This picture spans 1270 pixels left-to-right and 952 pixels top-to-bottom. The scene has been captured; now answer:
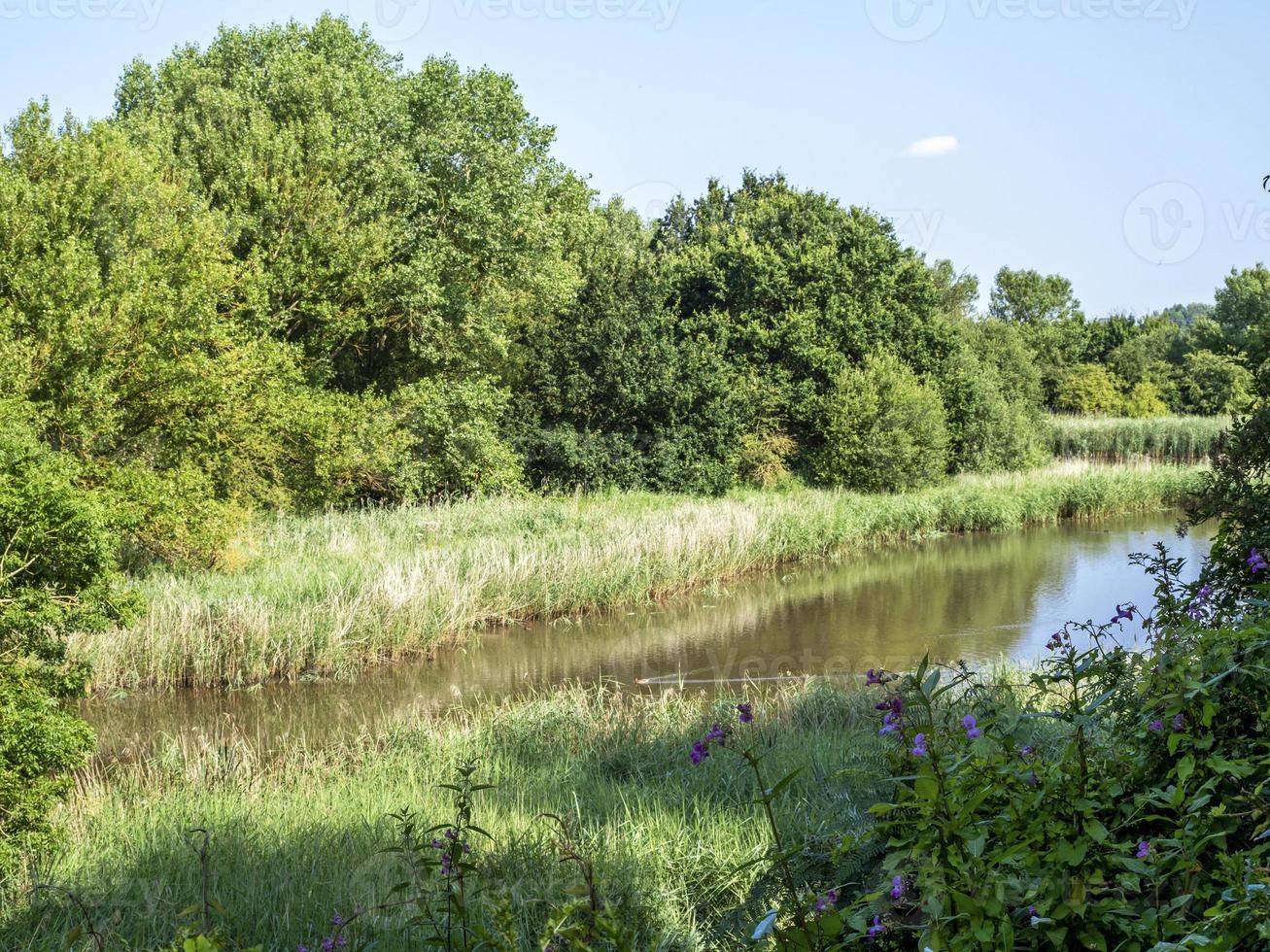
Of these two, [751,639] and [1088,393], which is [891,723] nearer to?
[751,639]

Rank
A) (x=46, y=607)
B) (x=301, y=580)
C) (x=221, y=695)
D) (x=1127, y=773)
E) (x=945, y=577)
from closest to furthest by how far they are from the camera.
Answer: (x=1127, y=773) → (x=46, y=607) → (x=221, y=695) → (x=301, y=580) → (x=945, y=577)

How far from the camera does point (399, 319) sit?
2497 cm

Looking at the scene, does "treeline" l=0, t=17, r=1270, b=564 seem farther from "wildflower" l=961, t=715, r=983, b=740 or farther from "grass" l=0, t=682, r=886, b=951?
"wildflower" l=961, t=715, r=983, b=740

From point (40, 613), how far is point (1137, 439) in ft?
121

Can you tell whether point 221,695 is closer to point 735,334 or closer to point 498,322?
point 498,322

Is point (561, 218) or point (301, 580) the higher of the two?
point (561, 218)

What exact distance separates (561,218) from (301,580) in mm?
14717

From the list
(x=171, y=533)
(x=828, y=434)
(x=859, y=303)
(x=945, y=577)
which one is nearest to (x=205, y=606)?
(x=171, y=533)

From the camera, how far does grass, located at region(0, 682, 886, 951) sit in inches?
168

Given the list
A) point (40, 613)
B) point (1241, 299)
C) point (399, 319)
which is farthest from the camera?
point (1241, 299)

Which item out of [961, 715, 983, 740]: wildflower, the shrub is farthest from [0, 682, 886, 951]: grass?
the shrub

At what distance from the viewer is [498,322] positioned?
26047 millimetres

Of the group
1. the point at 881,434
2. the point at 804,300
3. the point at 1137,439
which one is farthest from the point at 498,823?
the point at 1137,439

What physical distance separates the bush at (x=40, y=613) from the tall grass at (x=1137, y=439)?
113 ft
